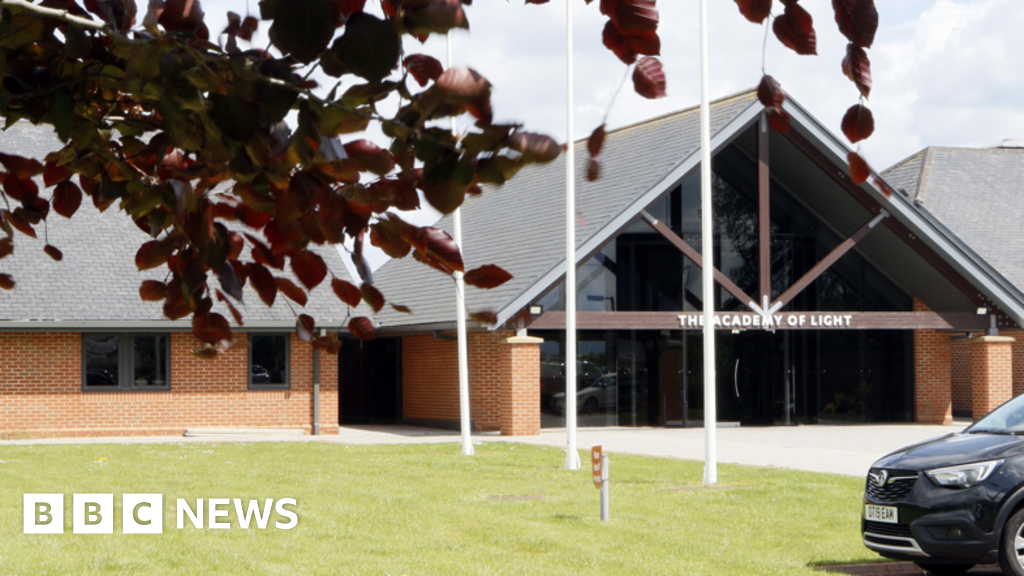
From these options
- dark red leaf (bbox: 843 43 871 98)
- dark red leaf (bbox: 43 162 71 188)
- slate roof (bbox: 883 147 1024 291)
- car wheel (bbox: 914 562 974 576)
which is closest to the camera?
dark red leaf (bbox: 843 43 871 98)

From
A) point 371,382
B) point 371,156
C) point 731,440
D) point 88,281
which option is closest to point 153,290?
point 371,156

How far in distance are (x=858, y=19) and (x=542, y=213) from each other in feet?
74.4

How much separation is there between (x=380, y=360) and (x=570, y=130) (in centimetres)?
1371

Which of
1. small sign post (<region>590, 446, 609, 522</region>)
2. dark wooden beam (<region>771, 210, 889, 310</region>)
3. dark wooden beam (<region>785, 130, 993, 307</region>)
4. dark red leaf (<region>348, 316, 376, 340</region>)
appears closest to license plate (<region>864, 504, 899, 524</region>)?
small sign post (<region>590, 446, 609, 522</region>)

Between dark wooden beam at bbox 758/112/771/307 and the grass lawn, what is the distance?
306 inches

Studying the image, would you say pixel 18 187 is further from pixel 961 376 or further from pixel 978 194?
pixel 978 194

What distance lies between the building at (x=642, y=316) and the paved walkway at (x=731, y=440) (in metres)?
0.75

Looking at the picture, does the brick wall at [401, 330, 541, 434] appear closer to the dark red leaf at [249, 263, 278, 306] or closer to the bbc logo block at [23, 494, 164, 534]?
the bbc logo block at [23, 494, 164, 534]

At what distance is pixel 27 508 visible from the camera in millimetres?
10828

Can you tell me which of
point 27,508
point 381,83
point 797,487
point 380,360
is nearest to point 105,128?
point 381,83

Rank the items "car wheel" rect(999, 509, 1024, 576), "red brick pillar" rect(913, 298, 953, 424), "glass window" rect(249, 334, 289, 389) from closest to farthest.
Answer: "car wheel" rect(999, 509, 1024, 576), "glass window" rect(249, 334, 289, 389), "red brick pillar" rect(913, 298, 953, 424)

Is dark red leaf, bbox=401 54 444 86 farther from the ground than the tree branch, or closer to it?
closer to it

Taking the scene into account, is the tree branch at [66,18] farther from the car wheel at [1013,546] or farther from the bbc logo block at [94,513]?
the bbc logo block at [94,513]

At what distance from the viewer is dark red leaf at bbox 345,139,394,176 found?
2064 millimetres
